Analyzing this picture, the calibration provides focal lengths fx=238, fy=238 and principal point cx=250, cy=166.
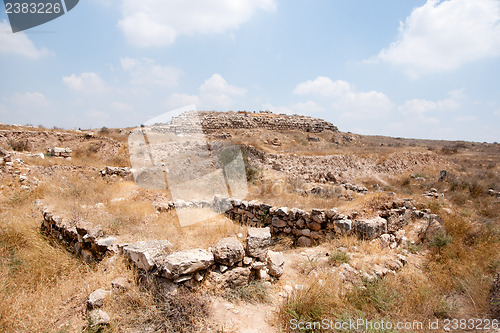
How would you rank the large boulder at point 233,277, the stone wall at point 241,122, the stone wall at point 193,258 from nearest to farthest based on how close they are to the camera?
the stone wall at point 193,258, the large boulder at point 233,277, the stone wall at point 241,122

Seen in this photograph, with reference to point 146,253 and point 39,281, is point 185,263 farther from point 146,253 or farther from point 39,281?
point 39,281

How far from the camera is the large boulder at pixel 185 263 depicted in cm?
305

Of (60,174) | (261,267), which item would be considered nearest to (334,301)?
(261,267)

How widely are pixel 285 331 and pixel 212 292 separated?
107 centimetres

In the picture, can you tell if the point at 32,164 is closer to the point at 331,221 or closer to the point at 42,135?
the point at 42,135

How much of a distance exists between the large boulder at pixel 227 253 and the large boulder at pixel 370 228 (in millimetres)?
3274

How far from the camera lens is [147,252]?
3371mm

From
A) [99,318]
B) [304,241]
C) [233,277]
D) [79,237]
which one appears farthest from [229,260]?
[304,241]

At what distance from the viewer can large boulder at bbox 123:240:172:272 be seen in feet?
10.8

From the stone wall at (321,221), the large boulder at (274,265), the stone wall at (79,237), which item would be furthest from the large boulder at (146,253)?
the stone wall at (321,221)

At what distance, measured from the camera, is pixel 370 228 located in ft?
17.8

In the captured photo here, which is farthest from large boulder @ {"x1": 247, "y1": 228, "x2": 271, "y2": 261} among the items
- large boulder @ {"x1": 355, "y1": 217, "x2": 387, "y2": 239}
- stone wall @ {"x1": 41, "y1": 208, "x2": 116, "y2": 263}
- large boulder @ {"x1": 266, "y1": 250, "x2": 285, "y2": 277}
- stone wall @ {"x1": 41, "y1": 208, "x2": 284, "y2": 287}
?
large boulder @ {"x1": 355, "y1": 217, "x2": 387, "y2": 239}

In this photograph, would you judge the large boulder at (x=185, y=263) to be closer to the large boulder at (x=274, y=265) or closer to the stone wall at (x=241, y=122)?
the large boulder at (x=274, y=265)

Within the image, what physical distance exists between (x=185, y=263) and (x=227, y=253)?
660 mm
